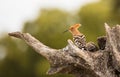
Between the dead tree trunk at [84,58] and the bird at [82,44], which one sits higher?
the bird at [82,44]

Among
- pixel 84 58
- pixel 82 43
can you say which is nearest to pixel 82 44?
pixel 82 43

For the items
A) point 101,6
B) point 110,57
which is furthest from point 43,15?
point 110,57

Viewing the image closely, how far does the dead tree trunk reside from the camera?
28.6 feet

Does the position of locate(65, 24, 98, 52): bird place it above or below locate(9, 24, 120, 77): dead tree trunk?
above

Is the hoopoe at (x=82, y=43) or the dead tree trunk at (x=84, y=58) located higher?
the hoopoe at (x=82, y=43)

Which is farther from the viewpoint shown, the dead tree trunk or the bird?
the bird

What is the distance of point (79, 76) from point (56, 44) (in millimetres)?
22066

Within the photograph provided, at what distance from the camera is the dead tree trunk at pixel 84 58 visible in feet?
28.6

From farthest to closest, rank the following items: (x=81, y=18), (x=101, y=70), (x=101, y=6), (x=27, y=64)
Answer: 1. (x=101, y=6)
2. (x=81, y=18)
3. (x=27, y=64)
4. (x=101, y=70)

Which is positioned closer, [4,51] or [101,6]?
[4,51]

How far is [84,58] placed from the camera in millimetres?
8703

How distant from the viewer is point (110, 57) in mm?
8859

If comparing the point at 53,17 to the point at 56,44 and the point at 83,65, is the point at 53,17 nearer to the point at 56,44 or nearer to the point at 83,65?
the point at 56,44

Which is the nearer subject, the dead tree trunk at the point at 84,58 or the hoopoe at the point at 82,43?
the dead tree trunk at the point at 84,58
